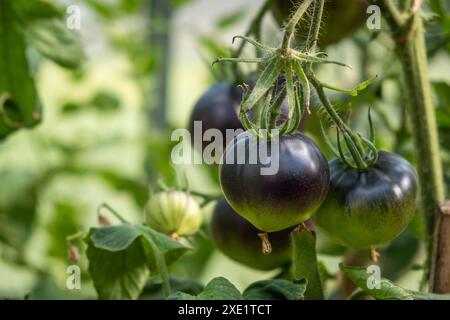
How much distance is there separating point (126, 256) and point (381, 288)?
9.0 inches

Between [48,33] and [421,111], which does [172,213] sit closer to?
[421,111]

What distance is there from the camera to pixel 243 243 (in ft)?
2.40

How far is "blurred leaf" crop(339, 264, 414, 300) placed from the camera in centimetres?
59

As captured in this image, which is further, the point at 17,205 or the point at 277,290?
the point at 17,205

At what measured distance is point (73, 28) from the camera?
38.4 inches

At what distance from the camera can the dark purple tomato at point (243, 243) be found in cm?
72

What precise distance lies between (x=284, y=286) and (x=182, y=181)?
7.1 inches

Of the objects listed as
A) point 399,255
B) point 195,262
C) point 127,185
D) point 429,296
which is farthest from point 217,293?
point 127,185

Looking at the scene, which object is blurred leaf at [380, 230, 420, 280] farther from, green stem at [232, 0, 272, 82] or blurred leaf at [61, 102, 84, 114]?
blurred leaf at [61, 102, 84, 114]

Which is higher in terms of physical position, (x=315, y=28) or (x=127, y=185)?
(x=127, y=185)

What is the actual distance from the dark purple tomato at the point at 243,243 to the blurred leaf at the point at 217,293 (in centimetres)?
10

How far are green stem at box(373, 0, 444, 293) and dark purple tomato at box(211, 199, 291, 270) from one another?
0.43ft

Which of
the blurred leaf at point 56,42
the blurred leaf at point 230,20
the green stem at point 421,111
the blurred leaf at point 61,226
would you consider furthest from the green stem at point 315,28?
the blurred leaf at point 230,20
